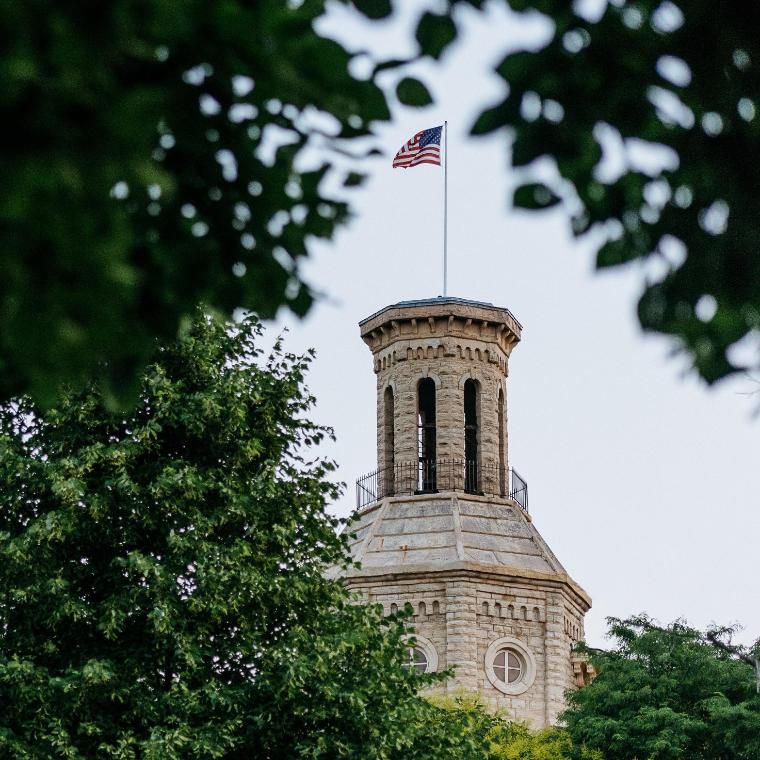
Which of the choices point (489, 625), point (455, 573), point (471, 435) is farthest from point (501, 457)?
point (489, 625)

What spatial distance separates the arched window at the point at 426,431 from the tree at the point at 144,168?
45597 mm

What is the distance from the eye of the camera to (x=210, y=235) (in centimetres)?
485

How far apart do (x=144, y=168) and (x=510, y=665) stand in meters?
43.6

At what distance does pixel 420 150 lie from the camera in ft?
166

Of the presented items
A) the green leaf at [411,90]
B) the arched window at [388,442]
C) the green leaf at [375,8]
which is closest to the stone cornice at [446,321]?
the arched window at [388,442]

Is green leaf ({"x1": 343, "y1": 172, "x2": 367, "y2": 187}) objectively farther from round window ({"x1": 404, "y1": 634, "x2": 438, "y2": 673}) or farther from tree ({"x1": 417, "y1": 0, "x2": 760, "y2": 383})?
round window ({"x1": 404, "y1": 634, "x2": 438, "y2": 673})

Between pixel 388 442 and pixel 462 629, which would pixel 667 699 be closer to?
pixel 462 629

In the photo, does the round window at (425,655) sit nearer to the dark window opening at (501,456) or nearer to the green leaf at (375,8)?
the dark window opening at (501,456)

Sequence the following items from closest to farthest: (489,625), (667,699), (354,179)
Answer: (354,179) → (667,699) → (489,625)

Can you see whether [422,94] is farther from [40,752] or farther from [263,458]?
[263,458]

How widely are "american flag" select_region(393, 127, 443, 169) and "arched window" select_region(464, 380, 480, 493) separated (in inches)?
312

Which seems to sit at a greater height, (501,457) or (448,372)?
(448,372)

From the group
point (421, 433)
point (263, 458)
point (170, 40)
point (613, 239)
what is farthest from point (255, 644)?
point (421, 433)

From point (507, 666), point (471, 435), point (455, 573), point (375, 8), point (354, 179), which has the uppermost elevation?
point (471, 435)
